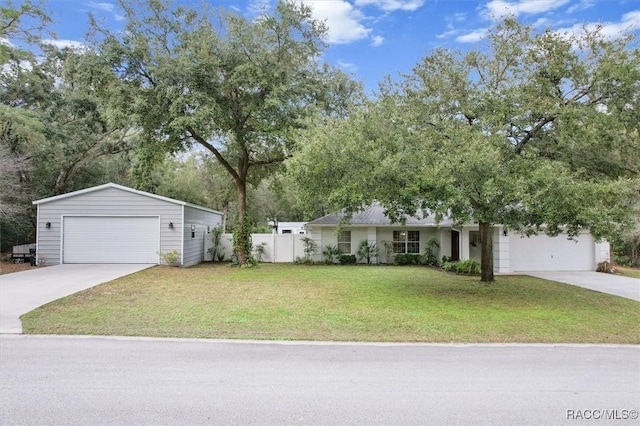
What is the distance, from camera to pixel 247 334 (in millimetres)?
6586

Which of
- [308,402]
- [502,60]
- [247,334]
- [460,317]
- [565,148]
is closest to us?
[308,402]

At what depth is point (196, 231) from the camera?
66.0 feet

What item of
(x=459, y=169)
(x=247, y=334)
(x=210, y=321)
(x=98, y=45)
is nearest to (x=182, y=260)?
(x=98, y=45)

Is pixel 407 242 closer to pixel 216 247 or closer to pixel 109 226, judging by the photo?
pixel 216 247

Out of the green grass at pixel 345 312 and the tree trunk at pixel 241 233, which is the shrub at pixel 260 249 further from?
the green grass at pixel 345 312

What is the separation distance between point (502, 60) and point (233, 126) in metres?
10.4

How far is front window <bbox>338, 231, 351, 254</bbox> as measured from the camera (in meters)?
21.2

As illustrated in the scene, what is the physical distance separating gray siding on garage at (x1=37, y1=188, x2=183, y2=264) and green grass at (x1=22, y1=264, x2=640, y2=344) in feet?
14.5

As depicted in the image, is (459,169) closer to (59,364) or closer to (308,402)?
(308,402)

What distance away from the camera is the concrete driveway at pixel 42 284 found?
7.88m

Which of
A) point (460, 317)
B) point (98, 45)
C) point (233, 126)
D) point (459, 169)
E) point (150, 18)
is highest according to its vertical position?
point (150, 18)

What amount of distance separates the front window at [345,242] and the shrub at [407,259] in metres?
2.49

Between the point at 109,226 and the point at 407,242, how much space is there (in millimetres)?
A: 13942

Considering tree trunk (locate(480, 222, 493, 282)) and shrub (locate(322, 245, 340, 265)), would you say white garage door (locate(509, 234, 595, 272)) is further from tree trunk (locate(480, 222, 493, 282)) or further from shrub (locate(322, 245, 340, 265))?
shrub (locate(322, 245, 340, 265))
